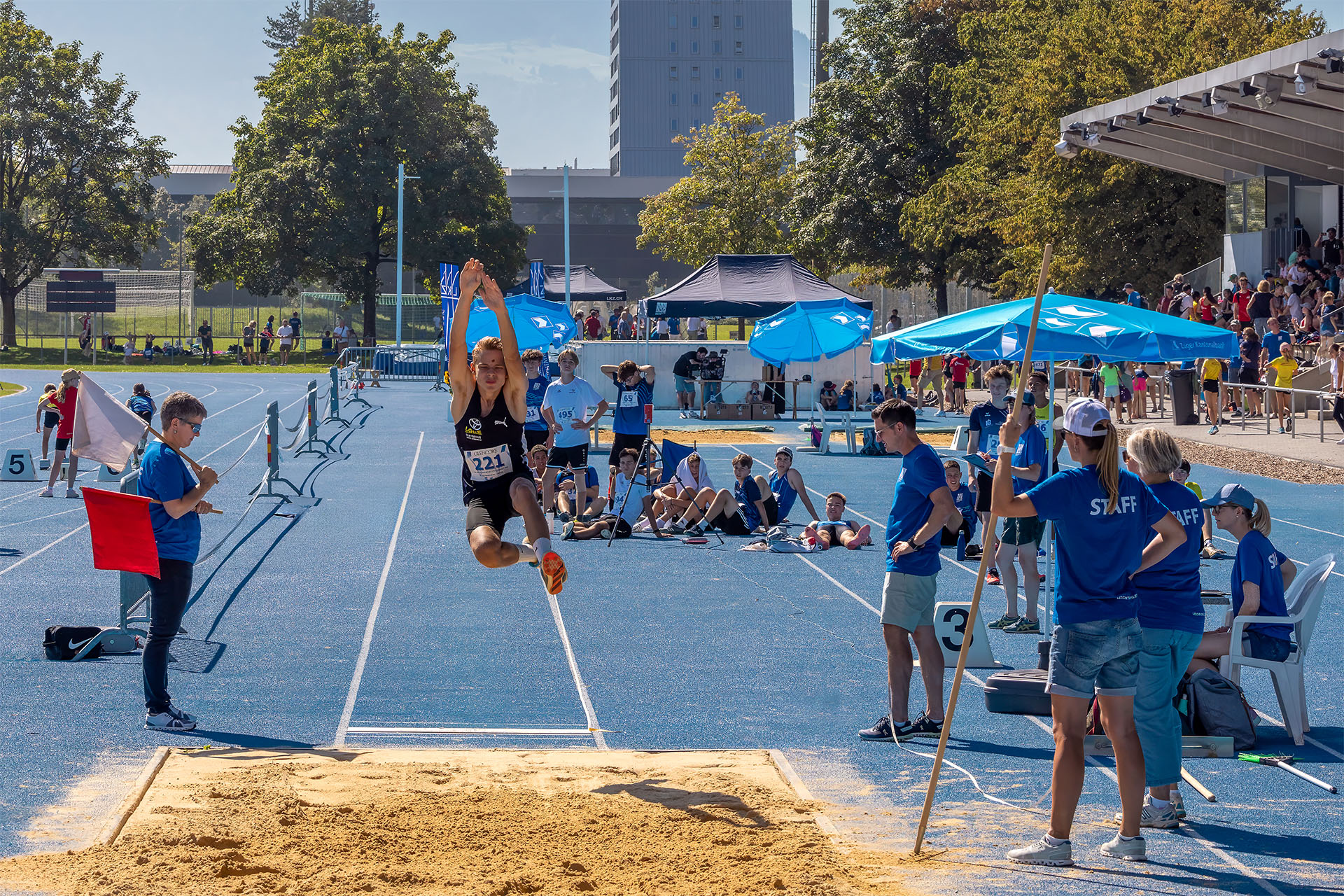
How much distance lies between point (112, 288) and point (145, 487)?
4808 cm

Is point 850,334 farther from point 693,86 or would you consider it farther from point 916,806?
point 693,86

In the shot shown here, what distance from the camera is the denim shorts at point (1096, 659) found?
5.93m

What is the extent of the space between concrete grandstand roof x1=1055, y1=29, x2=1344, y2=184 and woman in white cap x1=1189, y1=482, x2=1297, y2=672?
16928 millimetres

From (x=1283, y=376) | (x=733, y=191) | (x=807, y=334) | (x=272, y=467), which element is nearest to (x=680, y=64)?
(x=733, y=191)

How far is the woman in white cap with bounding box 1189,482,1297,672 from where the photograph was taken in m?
7.91

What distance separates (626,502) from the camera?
655 inches

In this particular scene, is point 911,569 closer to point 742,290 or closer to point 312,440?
point 312,440

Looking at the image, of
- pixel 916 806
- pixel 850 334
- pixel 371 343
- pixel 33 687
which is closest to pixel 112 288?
pixel 371 343

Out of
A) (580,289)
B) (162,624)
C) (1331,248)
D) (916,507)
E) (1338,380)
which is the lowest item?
(162,624)

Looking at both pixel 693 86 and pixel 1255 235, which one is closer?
pixel 1255 235

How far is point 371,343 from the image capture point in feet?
193

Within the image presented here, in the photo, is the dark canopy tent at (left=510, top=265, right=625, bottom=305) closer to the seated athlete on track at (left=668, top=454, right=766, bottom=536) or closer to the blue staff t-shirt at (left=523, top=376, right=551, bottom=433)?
the blue staff t-shirt at (left=523, top=376, right=551, bottom=433)

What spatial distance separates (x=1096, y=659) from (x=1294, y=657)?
8.71 ft

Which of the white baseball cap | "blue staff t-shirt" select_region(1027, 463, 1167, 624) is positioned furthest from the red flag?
the white baseball cap
